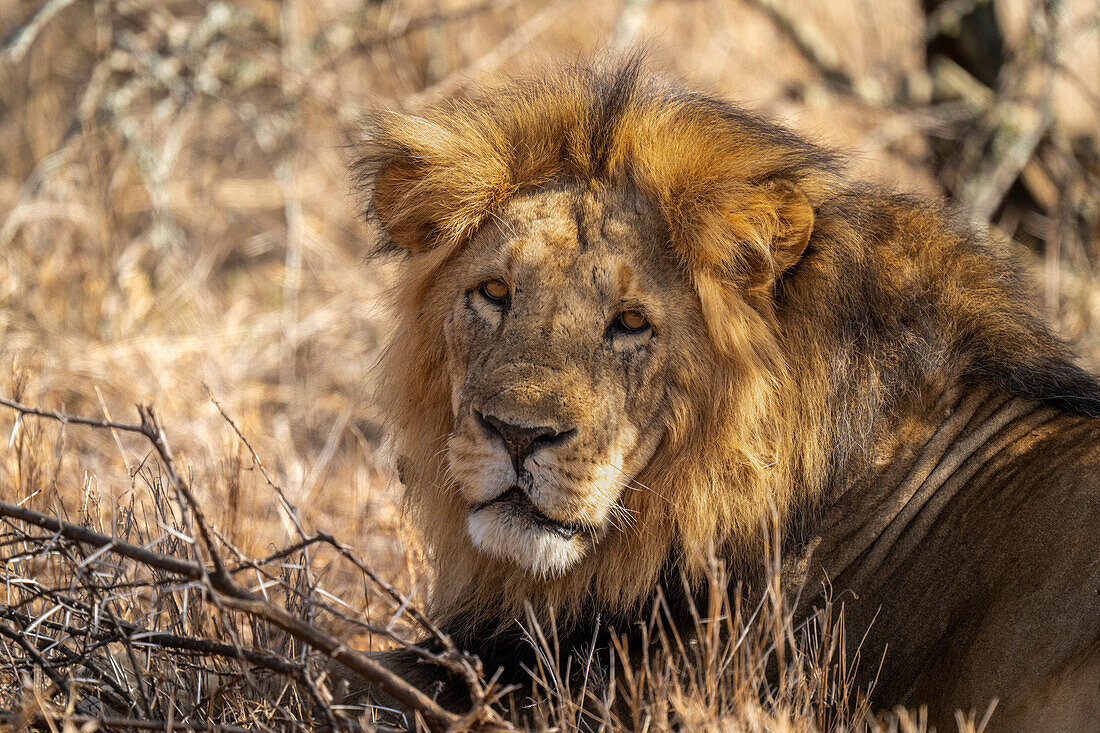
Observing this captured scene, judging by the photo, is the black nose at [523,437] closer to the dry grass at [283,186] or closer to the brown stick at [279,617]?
the brown stick at [279,617]

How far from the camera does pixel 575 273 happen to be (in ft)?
10.2

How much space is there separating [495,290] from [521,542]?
2.46 ft

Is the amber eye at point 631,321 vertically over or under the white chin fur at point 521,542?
over

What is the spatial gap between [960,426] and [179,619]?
239 centimetres

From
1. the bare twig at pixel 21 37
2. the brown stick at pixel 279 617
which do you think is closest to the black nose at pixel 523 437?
the brown stick at pixel 279 617

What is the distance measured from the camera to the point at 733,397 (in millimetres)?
3113

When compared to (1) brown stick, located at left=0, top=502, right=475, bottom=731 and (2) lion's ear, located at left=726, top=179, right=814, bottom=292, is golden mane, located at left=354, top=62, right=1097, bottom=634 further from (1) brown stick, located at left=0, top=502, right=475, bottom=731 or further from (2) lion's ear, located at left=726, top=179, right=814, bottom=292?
(1) brown stick, located at left=0, top=502, right=475, bottom=731

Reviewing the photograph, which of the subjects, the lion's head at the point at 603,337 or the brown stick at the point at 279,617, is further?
the lion's head at the point at 603,337

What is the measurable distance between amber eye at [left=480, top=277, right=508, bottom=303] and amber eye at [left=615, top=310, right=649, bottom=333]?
35cm

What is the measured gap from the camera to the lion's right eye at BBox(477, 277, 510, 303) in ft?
10.5

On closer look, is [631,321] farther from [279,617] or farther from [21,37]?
[21,37]

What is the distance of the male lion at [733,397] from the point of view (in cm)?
294

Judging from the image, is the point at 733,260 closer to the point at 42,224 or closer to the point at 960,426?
the point at 960,426

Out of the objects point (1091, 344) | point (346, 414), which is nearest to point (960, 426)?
point (346, 414)
